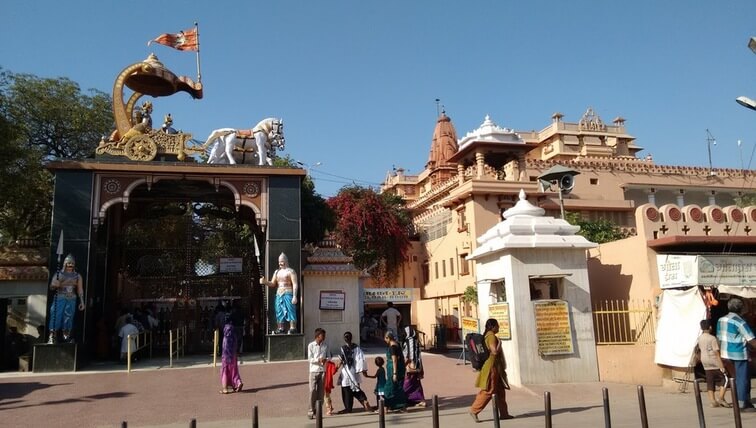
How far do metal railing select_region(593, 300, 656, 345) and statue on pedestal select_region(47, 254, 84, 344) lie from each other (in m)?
12.7

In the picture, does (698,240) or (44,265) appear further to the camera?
(44,265)

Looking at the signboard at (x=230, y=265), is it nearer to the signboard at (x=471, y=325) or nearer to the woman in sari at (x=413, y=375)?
the signboard at (x=471, y=325)

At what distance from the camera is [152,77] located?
1786cm

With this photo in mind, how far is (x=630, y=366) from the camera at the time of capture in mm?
11266

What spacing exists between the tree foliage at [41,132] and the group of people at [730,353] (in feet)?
65.1

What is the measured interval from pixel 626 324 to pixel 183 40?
15.8 metres

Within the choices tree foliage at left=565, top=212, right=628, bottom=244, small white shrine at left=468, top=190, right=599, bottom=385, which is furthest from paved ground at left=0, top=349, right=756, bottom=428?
tree foliage at left=565, top=212, right=628, bottom=244

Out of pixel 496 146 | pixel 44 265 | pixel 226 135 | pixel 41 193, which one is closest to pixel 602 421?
pixel 226 135

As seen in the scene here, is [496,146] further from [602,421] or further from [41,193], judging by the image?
[602,421]

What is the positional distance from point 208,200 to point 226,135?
3272 millimetres

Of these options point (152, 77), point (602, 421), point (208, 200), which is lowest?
point (602, 421)

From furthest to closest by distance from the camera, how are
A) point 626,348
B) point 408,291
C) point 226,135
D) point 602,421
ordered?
1. point 408,291
2. point 226,135
3. point 626,348
4. point 602,421

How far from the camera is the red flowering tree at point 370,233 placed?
112ft

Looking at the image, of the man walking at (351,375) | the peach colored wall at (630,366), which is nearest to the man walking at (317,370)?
the man walking at (351,375)
